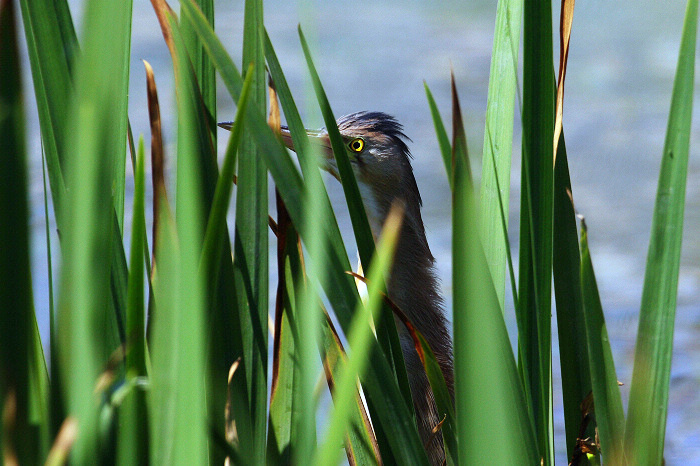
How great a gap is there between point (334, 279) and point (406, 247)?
88 centimetres

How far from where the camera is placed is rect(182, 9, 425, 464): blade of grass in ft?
1.77

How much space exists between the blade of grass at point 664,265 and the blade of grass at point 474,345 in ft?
0.57

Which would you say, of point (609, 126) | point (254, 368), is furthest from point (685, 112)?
point (609, 126)

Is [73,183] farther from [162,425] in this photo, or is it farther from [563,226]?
[563,226]

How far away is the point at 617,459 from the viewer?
2.00ft

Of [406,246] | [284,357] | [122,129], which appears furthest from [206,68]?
[406,246]

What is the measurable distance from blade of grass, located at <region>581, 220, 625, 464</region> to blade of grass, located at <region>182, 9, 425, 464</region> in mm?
136

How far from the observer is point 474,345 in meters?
0.47

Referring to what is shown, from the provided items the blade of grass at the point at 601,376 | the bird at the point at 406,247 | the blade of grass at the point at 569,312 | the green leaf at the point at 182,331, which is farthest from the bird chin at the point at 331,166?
the green leaf at the point at 182,331

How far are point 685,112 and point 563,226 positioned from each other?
197mm

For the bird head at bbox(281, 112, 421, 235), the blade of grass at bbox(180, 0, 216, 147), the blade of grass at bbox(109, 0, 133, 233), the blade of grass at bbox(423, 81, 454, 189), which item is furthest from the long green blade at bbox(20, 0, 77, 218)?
the bird head at bbox(281, 112, 421, 235)

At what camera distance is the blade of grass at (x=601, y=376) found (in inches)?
23.6

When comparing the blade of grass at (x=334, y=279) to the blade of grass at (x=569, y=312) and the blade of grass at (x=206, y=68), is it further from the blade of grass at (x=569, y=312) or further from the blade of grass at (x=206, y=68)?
the blade of grass at (x=569, y=312)

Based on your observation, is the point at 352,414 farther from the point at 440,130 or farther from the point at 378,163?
the point at 378,163
